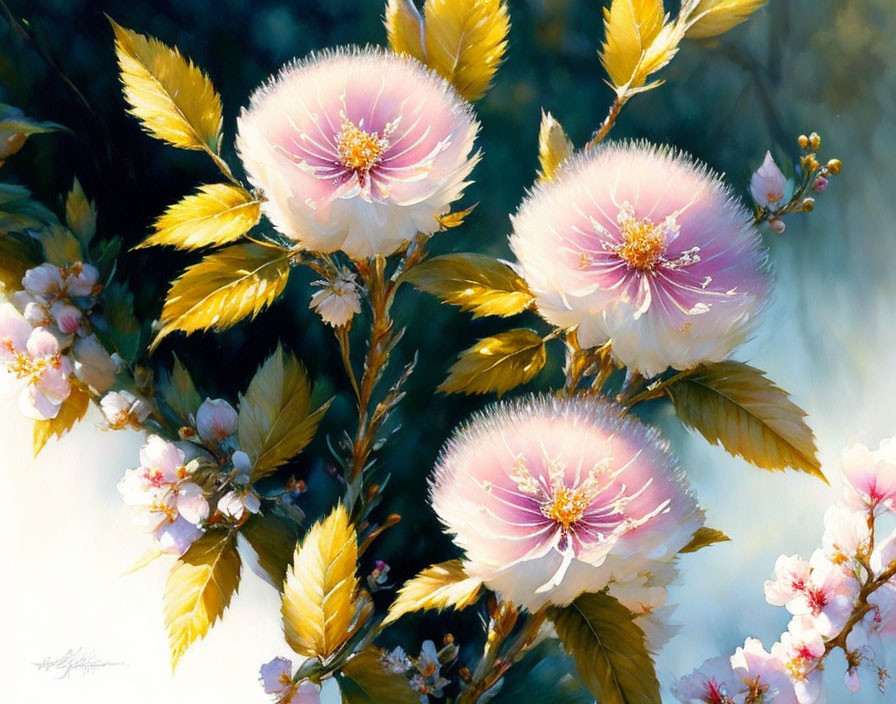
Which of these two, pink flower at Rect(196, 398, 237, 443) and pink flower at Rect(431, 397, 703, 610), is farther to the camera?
pink flower at Rect(196, 398, 237, 443)

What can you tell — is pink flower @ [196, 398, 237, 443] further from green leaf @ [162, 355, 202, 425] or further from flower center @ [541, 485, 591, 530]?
flower center @ [541, 485, 591, 530]

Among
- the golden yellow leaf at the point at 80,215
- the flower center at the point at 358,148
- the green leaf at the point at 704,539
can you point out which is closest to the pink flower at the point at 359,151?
the flower center at the point at 358,148

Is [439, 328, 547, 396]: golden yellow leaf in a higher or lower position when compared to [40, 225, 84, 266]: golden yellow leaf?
higher

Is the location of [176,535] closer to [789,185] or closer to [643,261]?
[643,261]

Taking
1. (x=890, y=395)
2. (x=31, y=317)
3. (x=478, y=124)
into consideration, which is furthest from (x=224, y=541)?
(x=890, y=395)

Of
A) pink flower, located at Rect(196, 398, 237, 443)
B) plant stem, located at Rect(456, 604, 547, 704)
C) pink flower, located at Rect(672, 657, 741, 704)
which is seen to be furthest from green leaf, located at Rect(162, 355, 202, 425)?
pink flower, located at Rect(672, 657, 741, 704)
